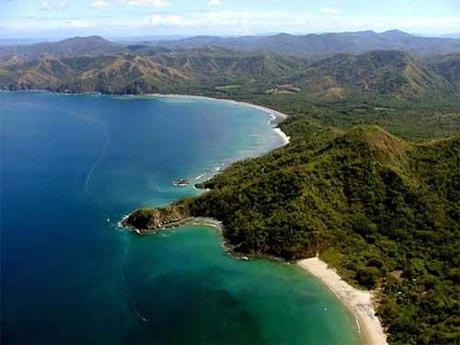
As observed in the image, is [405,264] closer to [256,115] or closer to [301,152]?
[301,152]

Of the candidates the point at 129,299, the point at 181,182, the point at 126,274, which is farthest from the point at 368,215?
the point at 181,182

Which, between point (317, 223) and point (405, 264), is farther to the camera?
point (317, 223)

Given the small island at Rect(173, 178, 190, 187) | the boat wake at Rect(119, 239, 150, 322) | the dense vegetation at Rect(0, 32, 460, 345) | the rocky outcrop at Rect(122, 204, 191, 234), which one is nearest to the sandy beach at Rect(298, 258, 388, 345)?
the dense vegetation at Rect(0, 32, 460, 345)

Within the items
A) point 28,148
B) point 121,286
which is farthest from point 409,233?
point 28,148

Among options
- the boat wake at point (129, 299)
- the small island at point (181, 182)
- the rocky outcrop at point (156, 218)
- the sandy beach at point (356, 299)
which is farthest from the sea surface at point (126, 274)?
the rocky outcrop at point (156, 218)

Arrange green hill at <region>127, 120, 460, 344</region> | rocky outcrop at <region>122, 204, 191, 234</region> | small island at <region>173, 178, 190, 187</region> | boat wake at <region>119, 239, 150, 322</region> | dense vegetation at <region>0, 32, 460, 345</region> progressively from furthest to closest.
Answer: small island at <region>173, 178, 190, 187</region>, rocky outcrop at <region>122, 204, 191, 234</region>, green hill at <region>127, 120, 460, 344</region>, dense vegetation at <region>0, 32, 460, 345</region>, boat wake at <region>119, 239, 150, 322</region>

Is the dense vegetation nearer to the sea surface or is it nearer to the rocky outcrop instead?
the rocky outcrop

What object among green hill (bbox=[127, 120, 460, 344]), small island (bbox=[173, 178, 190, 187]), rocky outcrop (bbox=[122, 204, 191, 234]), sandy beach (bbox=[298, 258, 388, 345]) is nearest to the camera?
sandy beach (bbox=[298, 258, 388, 345])
